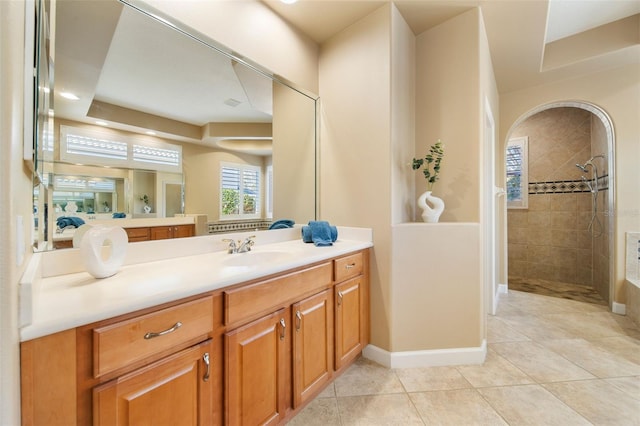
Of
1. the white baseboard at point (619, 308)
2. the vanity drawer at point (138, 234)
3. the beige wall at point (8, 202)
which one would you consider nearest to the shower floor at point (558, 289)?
the white baseboard at point (619, 308)

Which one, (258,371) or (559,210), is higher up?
(559,210)

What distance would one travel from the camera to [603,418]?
1.43 m

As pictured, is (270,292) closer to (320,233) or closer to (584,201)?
(320,233)

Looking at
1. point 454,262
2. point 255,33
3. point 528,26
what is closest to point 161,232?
point 255,33

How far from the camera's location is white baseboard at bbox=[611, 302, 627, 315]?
2760mm

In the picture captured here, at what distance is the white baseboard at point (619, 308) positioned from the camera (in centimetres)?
276

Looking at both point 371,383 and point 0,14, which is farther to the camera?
point 371,383

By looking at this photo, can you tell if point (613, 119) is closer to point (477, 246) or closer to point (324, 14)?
point (477, 246)

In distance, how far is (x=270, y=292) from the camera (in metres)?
1.25

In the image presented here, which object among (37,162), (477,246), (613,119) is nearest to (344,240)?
(477,246)

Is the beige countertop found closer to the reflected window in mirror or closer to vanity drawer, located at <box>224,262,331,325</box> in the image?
vanity drawer, located at <box>224,262,331,325</box>

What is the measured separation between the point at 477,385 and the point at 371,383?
2.22ft

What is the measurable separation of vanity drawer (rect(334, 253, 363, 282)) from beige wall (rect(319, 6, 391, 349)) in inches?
6.6

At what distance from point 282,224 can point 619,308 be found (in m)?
3.61
